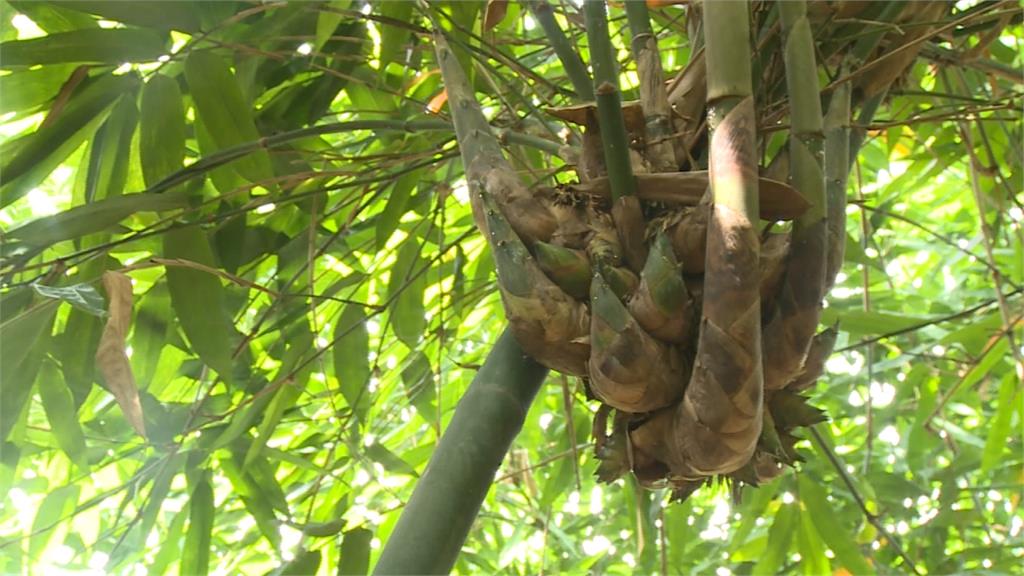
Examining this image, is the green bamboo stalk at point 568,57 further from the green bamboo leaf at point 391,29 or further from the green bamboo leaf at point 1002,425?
the green bamboo leaf at point 1002,425

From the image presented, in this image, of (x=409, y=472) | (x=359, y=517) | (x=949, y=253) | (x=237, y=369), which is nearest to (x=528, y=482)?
(x=359, y=517)

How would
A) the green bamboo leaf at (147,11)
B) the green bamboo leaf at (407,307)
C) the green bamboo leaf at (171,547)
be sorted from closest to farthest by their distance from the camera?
1. the green bamboo leaf at (147,11)
2. the green bamboo leaf at (407,307)
3. the green bamboo leaf at (171,547)

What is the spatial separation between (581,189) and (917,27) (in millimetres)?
210

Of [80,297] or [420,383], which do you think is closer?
[80,297]

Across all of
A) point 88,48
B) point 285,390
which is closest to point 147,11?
point 88,48

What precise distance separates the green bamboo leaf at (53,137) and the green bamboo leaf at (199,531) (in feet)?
0.97

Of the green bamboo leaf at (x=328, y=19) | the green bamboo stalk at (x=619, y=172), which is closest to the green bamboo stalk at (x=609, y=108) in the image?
the green bamboo stalk at (x=619, y=172)

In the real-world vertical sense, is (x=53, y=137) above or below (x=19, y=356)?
above

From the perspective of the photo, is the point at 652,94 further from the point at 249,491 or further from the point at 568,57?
the point at 249,491

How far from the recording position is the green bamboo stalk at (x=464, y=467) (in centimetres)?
32

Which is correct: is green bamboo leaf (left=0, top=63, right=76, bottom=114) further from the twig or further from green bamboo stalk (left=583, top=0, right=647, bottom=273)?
the twig

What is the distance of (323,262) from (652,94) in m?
0.61

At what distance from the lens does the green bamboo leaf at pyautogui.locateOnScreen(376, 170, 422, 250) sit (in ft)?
2.28

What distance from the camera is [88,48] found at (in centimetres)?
56
